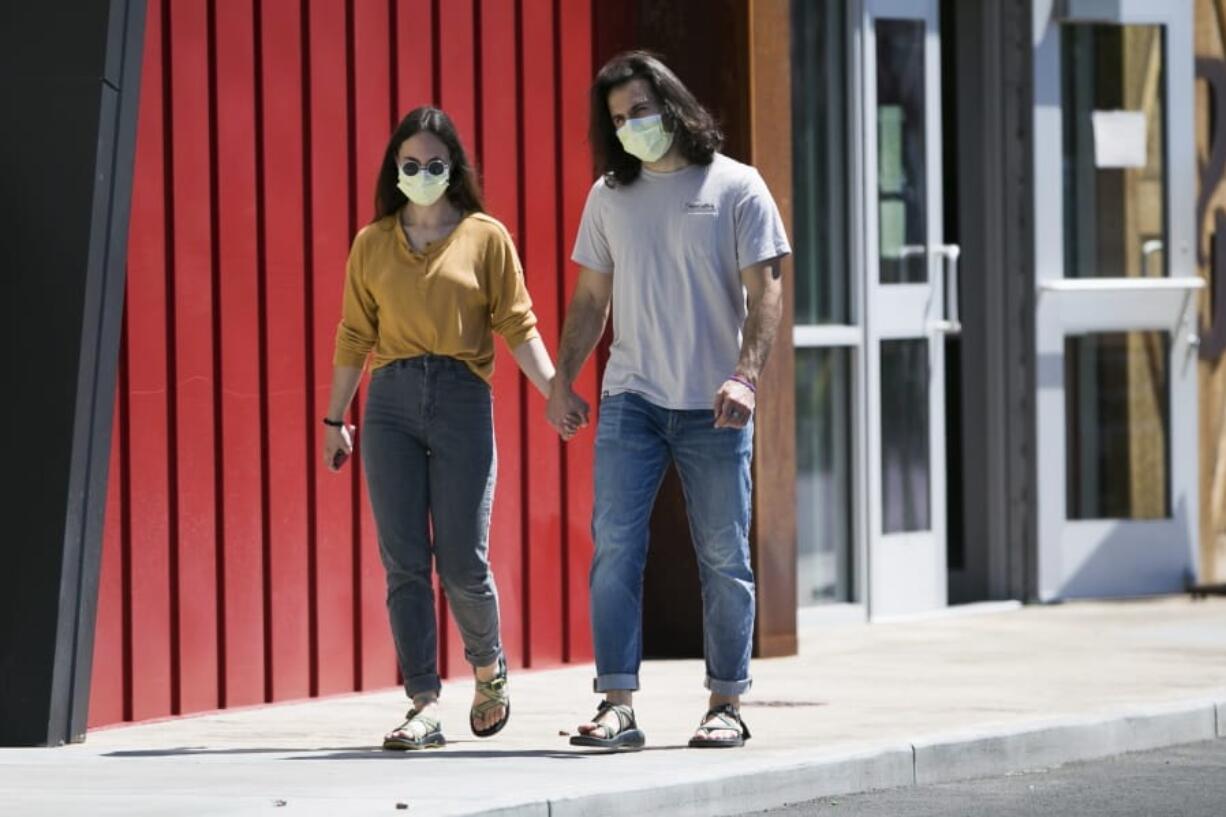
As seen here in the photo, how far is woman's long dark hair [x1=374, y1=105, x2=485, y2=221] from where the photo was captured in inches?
294

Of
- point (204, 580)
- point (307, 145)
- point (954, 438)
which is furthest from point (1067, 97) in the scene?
point (204, 580)

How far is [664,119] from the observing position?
7285 mm

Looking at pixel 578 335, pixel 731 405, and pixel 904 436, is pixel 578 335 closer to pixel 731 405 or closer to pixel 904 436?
pixel 731 405

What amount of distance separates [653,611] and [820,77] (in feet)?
7.65

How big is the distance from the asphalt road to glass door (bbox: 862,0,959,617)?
11.5ft

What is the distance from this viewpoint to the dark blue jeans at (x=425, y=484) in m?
7.39

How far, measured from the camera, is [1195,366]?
40.5 ft

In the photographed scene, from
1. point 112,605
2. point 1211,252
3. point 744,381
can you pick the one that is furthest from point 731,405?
point 1211,252

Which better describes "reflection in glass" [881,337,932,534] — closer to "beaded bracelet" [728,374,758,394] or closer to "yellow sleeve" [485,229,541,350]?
"yellow sleeve" [485,229,541,350]

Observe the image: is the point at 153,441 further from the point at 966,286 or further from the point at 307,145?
the point at 966,286

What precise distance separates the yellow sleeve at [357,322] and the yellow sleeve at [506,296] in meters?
0.32

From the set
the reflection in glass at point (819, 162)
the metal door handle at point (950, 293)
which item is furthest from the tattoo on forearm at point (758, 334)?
the metal door handle at point (950, 293)

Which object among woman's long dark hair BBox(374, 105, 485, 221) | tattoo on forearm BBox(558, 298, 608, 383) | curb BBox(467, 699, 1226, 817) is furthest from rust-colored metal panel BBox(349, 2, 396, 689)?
curb BBox(467, 699, 1226, 817)

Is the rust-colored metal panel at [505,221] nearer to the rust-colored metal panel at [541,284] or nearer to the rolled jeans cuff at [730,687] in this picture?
the rust-colored metal panel at [541,284]
